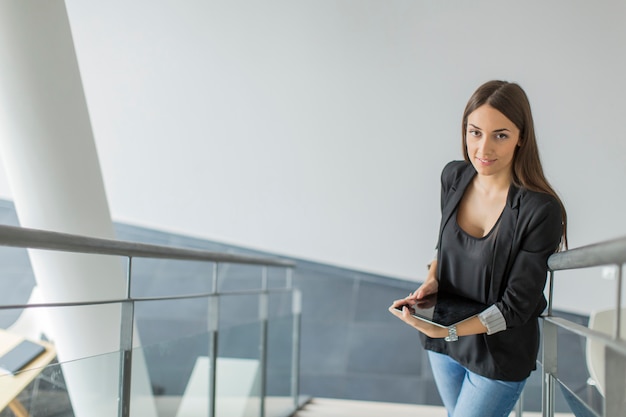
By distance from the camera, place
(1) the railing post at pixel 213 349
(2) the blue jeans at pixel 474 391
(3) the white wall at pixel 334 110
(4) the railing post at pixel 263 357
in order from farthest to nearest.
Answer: (3) the white wall at pixel 334 110, (4) the railing post at pixel 263 357, (1) the railing post at pixel 213 349, (2) the blue jeans at pixel 474 391

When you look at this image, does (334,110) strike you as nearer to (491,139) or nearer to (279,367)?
(279,367)

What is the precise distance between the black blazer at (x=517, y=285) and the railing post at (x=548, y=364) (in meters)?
0.13

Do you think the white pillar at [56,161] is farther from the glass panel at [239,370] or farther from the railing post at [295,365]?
the railing post at [295,365]

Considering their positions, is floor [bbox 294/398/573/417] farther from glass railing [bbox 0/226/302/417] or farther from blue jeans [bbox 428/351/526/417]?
blue jeans [bbox 428/351/526/417]

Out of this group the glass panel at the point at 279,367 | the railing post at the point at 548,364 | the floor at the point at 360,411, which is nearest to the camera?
the railing post at the point at 548,364

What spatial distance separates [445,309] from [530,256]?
0.85 ft

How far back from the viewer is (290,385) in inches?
189

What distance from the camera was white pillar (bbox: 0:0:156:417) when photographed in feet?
9.43

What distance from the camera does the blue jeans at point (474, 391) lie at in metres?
1.91

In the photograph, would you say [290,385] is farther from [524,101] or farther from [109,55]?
[109,55]

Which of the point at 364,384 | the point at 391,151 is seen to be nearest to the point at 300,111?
the point at 391,151

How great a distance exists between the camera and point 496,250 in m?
1.82

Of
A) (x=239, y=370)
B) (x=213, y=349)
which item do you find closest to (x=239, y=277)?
(x=239, y=370)

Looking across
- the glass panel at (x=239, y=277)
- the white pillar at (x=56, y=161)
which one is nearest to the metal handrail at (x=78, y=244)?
the white pillar at (x=56, y=161)
